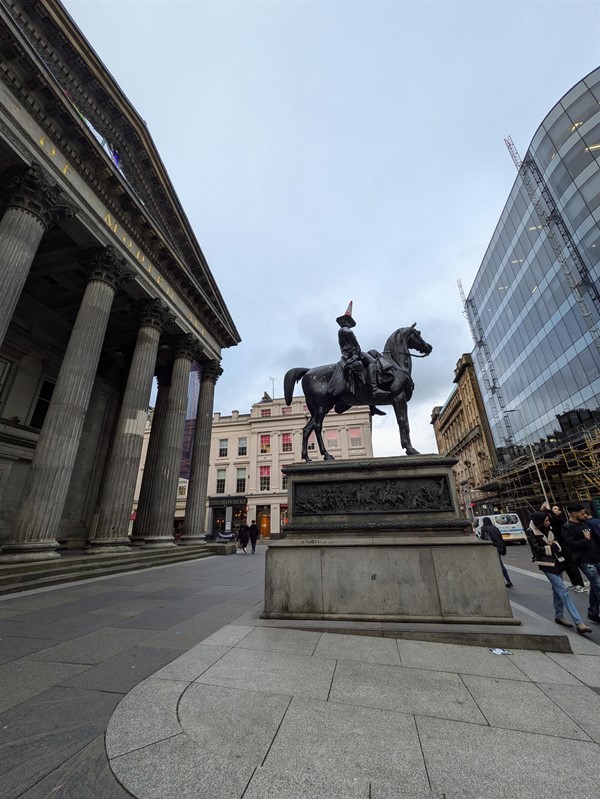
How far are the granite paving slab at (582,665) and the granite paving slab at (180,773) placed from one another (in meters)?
3.59

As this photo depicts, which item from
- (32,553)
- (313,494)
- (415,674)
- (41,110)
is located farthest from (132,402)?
(415,674)

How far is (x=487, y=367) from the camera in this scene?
4847 cm

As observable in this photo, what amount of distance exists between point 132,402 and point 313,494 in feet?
38.4

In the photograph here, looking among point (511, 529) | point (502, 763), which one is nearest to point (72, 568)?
point (502, 763)

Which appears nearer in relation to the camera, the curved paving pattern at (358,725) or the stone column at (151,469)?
the curved paving pattern at (358,725)

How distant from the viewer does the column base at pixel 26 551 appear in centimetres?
915

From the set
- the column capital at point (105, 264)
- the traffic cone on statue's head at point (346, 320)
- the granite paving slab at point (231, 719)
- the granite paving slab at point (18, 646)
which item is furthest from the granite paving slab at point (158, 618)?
the column capital at point (105, 264)

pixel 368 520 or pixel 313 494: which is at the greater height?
pixel 313 494

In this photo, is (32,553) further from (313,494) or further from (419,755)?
(419,755)

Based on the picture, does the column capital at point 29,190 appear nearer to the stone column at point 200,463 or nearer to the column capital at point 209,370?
the column capital at point 209,370

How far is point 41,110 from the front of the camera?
1102 centimetres

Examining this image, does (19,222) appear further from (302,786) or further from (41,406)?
(302,786)

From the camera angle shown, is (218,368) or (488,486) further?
(488,486)

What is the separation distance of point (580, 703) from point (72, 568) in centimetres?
1186
